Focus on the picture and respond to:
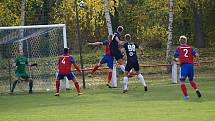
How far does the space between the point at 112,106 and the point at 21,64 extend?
7224mm

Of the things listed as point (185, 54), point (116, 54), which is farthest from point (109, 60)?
point (185, 54)

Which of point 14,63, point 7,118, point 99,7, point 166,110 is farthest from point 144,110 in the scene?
point 99,7

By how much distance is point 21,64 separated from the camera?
2184 cm

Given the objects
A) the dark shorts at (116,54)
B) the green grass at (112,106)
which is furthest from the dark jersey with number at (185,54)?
the dark shorts at (116,54)

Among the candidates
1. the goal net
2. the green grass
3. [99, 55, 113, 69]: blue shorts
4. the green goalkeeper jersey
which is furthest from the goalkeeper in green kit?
[99, 55, 113, 69]: blue shorts

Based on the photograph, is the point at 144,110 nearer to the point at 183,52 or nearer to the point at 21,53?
the point at 183,52

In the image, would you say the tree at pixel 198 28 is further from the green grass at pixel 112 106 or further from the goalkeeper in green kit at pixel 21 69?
the goalkeeper in green kit at pixel 21 69

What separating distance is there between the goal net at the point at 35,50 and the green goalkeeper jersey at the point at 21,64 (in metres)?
1.05

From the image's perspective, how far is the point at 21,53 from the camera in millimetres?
22156

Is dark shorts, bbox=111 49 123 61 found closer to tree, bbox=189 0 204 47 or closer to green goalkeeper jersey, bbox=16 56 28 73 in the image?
green goalkeeper jersey, bbox=16 56 28 73

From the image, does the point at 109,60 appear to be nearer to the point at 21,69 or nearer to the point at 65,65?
the point at 65,65

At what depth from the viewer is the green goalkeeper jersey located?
21.8 meters

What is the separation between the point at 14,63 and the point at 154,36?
21.8 metres

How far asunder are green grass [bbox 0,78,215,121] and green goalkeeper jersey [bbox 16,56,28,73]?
54.8 inches
